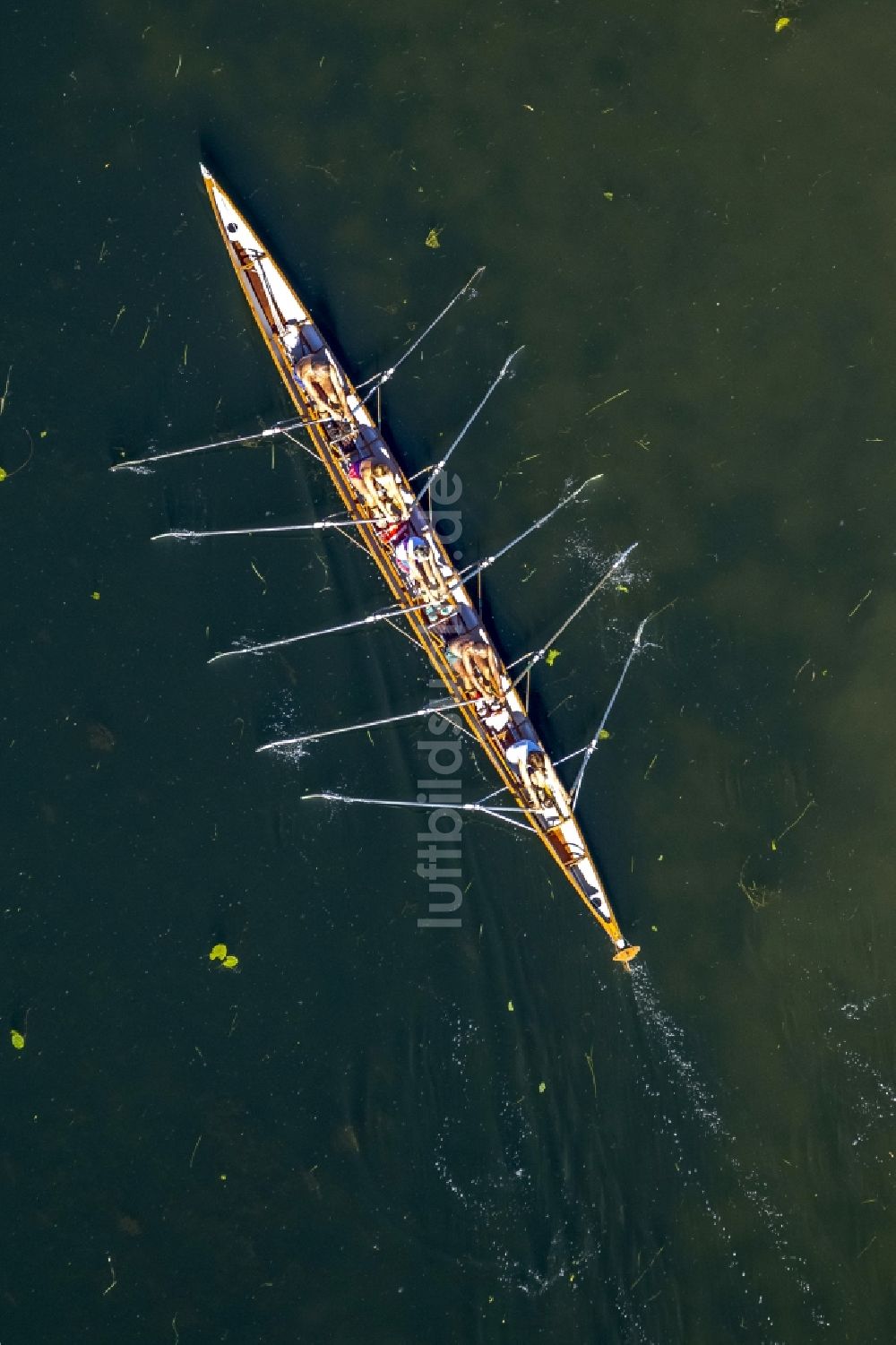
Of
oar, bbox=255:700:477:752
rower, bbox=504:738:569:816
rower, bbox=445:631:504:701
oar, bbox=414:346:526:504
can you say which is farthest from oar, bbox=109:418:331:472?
rower, bbox=504:738:569:816

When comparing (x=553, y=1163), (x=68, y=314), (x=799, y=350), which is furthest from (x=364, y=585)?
(x=553, y=1163)

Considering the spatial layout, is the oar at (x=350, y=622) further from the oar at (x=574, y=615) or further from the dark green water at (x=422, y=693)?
the oar at (x=574, y=615)

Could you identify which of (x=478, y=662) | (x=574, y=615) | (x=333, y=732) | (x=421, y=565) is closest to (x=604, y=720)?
(x=574, y=615)

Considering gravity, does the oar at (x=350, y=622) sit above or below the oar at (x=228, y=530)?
below

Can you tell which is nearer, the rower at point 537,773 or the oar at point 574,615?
the rower at point 537,773

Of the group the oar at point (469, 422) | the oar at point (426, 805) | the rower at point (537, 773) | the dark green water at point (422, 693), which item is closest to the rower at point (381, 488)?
the oar at point (469, 422)

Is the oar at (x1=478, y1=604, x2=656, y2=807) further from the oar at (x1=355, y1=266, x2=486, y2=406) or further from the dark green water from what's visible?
the oar at (x1=355, y1=266, x2=486, y2=406)

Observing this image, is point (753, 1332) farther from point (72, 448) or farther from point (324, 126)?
point (324, 126)

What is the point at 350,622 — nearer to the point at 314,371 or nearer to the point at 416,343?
the point at 314,371
